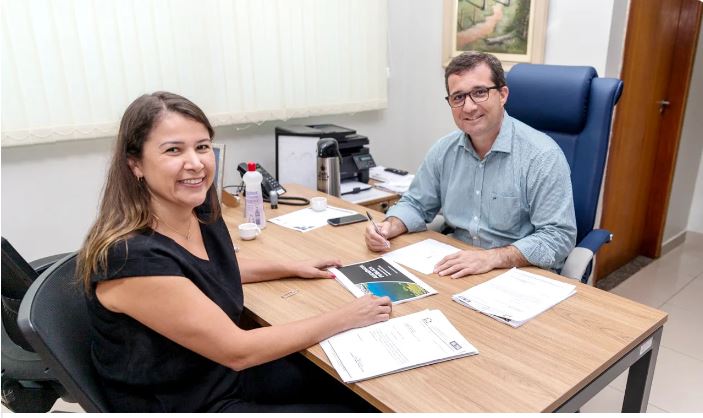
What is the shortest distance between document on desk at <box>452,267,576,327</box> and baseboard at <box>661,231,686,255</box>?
2.58m

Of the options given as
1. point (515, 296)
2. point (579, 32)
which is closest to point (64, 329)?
point (515, 296)

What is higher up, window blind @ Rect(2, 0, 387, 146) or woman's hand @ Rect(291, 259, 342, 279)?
window blind @ Rect(2, 0, 387, 146)

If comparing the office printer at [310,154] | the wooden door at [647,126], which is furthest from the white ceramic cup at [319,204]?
the wooden door at [647,126]

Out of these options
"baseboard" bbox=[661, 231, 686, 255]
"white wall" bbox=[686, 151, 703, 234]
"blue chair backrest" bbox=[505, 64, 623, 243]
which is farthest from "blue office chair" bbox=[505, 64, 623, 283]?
"white wall" bbox=[686, 151, 703, 234]

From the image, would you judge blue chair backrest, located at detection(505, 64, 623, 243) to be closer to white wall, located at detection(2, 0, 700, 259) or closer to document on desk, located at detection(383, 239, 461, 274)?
document on desk, located at detection(383, 239, 461, 274)

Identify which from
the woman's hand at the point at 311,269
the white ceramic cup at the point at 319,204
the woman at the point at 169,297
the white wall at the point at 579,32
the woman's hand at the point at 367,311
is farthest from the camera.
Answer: the white wall at the point at 579,32

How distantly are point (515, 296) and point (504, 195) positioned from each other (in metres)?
0.49

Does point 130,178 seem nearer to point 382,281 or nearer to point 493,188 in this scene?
point 382,281

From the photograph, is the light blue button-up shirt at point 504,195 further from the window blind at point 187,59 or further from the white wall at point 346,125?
the window blind at point 187,59

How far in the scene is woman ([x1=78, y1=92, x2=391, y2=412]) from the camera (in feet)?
3.44

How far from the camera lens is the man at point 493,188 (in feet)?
5.25

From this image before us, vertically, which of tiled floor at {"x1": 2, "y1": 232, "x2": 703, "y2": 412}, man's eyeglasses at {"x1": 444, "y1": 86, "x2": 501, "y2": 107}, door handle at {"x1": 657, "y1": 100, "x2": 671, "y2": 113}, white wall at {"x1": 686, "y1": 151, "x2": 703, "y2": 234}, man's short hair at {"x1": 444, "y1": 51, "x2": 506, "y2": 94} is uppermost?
man's short hair at {"x1": 444, "y1": 51, "x2": 506, "y2": 94}

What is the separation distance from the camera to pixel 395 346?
1.16 meters

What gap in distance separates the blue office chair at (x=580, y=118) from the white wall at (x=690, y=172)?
1.93 m
